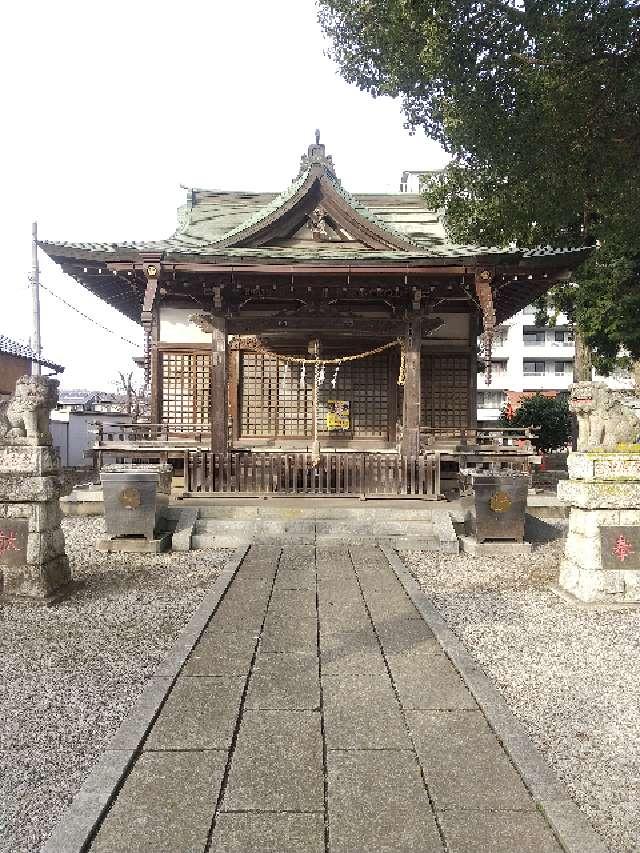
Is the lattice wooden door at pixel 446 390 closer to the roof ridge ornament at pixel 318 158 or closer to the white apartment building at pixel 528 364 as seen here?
the roof ridge ornament at pixel 318 158

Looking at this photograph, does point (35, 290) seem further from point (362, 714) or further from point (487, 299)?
point (362, 714)

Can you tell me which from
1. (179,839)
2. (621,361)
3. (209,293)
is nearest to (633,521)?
(179,839)

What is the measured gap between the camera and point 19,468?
6.71 m

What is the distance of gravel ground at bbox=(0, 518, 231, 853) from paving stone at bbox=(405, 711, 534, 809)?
2036 mm

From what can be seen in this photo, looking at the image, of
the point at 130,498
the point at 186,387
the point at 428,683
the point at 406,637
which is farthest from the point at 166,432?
the point at 428,683

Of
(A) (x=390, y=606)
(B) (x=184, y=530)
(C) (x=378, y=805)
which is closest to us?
(C) (x=378, y=805)

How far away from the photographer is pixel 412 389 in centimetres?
1192

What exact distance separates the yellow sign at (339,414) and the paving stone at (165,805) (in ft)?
37.0

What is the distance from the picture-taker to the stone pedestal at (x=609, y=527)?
657 centimetres

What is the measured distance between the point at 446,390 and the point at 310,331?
394cm

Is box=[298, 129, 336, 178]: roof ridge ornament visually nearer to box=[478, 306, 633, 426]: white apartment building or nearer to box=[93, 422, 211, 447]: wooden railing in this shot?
box=[93, 422, 211, 447]: wooden railing

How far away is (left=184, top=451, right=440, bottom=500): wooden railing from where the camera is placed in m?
11.1

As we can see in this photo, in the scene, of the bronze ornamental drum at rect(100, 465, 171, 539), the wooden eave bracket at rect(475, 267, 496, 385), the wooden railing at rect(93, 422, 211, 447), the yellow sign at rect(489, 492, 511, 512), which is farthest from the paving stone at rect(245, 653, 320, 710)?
the wooden railing at rect(93, 422, 211, 447)

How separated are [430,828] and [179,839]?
1222 millimetres
